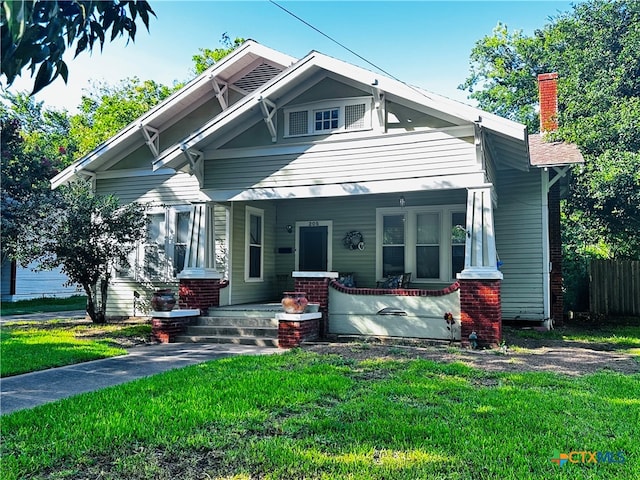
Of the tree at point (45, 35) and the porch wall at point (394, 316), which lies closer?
the tree at point (45, 35)

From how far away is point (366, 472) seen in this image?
3.22 m

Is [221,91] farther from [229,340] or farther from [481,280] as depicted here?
[481,280]

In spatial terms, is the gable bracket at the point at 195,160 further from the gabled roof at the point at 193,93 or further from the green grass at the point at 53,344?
the green grass at the point at 53,344

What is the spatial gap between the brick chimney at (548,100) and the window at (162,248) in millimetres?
10488

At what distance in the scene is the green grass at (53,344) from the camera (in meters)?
7.21

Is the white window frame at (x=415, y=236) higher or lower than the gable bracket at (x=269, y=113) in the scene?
lower

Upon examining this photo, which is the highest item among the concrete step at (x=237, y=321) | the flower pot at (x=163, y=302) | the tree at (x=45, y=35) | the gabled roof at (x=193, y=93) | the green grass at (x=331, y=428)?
the gabled roof at (x=193, y=93)

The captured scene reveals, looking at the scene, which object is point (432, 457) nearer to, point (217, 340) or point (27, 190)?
point (217, 340)

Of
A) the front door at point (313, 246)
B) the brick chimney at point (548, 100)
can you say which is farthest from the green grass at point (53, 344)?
the brick chimney at point (548, 100)

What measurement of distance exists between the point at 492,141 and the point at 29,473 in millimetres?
9481

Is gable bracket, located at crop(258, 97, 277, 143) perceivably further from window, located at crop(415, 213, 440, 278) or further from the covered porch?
window, located at crop(415, 213, 440, 278)

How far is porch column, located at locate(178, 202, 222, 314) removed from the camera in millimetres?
10477

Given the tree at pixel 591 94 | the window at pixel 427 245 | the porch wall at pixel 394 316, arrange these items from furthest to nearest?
the tree at pixel 591 94
the window at pixel 427 245
the porch wall at pixel 394 316

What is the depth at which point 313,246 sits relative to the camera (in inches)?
515
